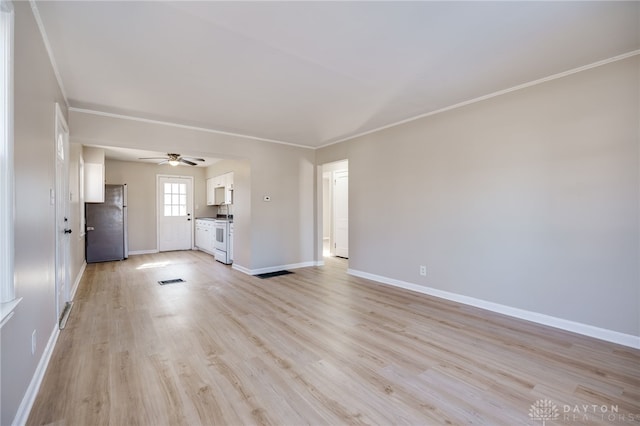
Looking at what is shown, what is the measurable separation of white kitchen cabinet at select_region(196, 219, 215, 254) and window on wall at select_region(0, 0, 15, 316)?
19.5ft

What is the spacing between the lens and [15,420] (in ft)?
4.94

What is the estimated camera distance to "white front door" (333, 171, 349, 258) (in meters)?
7.32

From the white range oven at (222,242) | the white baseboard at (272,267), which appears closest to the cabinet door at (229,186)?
the white range oven at (222,242)

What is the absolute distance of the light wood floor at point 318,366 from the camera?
174 centimetres

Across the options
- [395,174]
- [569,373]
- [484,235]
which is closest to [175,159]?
[395,174]

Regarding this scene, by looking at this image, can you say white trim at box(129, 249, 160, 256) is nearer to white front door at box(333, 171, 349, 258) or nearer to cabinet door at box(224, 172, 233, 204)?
cabinet door at box(224, 172, 233, 204)

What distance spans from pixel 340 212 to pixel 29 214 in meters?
6.10

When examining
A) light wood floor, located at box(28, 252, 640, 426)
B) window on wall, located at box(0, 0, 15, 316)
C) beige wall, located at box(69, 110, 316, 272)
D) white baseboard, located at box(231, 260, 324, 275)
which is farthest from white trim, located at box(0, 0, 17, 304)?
white baseboard, located at box(231, 260, 324, 275)

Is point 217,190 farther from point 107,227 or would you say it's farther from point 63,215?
point 63,215

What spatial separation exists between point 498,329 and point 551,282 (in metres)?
0.73

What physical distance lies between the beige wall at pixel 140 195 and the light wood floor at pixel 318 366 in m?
4.35

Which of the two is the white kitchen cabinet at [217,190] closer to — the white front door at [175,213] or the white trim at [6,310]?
the white front door at [175,213]

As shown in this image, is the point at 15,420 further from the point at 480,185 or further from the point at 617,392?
the point at 480,185

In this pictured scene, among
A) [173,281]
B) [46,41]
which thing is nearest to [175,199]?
[173,281]
